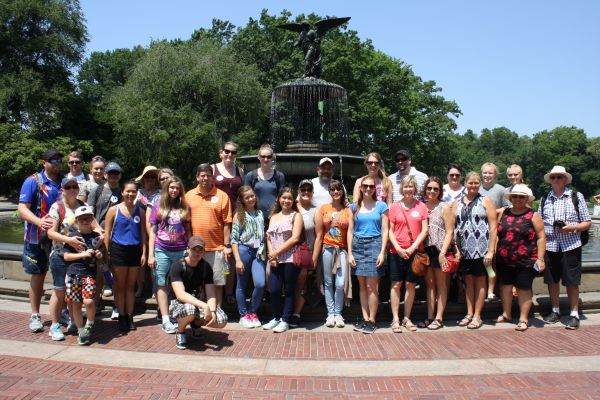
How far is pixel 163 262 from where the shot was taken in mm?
6031

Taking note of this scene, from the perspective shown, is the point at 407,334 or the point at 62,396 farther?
the point at 407,334

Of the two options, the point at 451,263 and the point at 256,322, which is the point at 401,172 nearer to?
the point at 451,263

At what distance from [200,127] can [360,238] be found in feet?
90.4

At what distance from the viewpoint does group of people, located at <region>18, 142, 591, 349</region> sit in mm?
6070

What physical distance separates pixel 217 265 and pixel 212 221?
1.89ft

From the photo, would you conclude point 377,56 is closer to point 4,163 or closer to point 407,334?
point 4,163

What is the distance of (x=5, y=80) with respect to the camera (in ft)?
106

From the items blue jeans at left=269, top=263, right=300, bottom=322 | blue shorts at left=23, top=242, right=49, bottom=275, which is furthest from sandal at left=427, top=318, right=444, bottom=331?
blue shorts at left=23, top=242, right=49, bottom=275

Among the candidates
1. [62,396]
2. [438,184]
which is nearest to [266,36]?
[438,184]

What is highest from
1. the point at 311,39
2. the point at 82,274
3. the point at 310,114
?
the point at 311,39

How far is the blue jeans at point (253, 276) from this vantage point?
6367mm

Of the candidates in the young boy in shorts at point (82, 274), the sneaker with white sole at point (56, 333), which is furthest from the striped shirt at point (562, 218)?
the sneaker with white sole at point (56, 333)

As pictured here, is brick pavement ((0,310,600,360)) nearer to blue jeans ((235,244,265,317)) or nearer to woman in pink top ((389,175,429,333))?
blue jeans ((235,244,265,317))

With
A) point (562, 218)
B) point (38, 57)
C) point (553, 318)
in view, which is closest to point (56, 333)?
point (553, 318)
